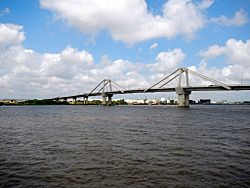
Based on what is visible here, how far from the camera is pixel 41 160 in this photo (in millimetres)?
14820

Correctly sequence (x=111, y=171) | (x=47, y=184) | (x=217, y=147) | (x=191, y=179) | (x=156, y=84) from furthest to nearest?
(x=156, y=84) → (x=217, y=147) → (x=111, y=171) → (x=191, y=179) → (x=47, y=184)

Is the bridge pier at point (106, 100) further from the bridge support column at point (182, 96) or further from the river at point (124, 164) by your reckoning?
the river at point (124, 164)

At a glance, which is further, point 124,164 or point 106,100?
point 106,100

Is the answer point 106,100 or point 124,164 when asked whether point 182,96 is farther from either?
point 124,164

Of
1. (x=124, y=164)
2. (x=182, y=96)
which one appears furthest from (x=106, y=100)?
(x=124, y=164)

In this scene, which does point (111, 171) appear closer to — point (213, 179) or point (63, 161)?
point (63, 161)

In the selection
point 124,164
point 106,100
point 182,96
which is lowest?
point 124,164

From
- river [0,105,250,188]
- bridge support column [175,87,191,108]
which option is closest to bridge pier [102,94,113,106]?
bridge support column [175,87,191,108]

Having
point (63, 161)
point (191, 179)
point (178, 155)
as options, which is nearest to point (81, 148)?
point (63, 161)

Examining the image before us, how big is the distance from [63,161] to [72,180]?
3.51 metres

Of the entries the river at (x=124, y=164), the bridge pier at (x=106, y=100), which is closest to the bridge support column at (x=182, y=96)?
the bridge pier at (x=106, y=100)

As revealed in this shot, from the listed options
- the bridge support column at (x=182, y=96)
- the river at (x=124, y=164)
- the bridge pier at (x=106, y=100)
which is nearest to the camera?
the river at (x=124, y=164)

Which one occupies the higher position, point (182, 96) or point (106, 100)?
point (182, 96)

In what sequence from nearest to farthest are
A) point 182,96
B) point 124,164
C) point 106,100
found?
1. point 124,164
2. point 182,96
3. point 106,100
